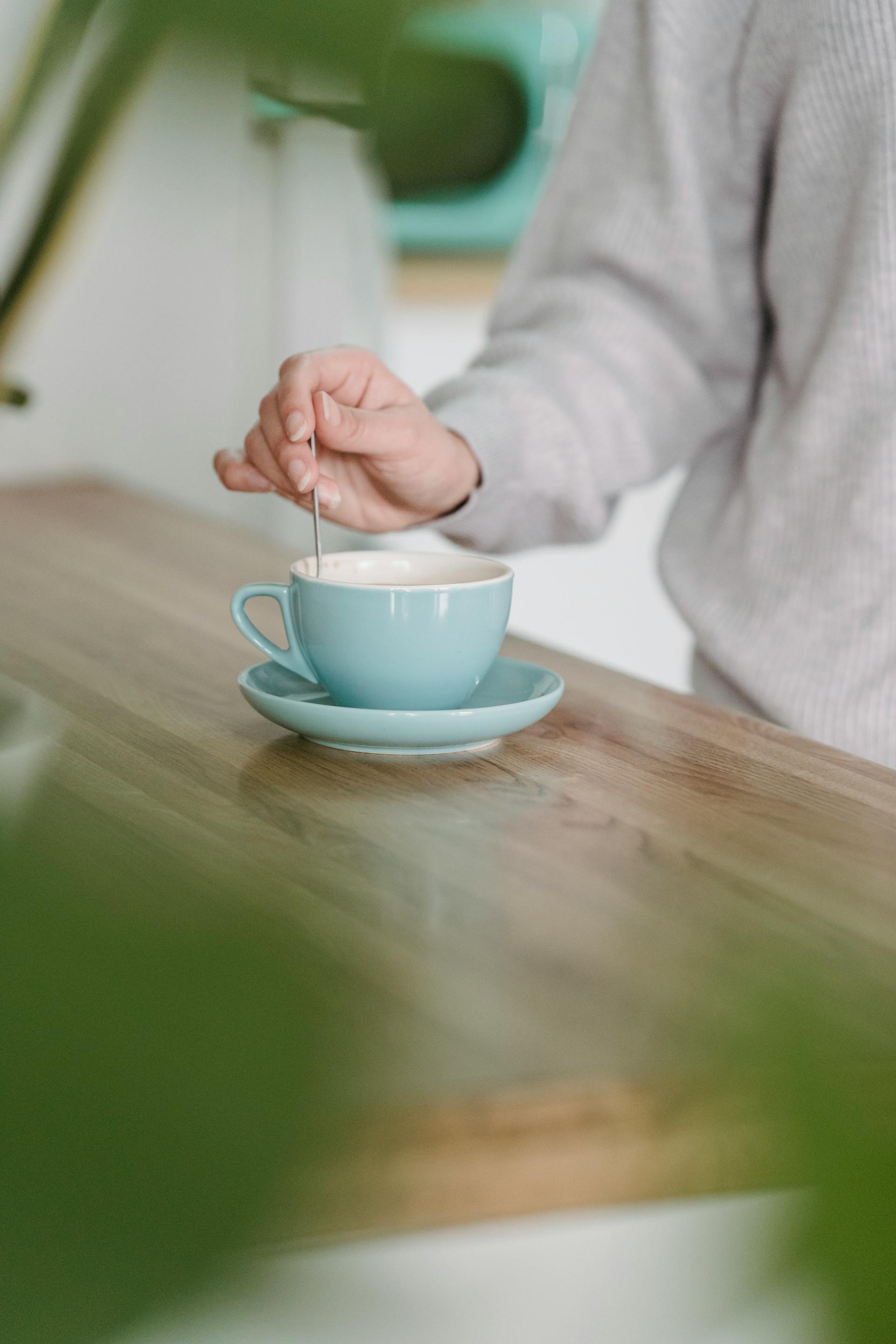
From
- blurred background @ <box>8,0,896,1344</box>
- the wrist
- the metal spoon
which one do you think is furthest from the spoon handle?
blurred background @ <box>8,0,896,1344</box>

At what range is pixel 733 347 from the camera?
894 millimetres

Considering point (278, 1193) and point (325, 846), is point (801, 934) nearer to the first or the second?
point (325, 846)

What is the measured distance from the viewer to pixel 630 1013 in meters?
0.30

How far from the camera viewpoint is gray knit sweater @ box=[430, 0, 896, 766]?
2.43 ft

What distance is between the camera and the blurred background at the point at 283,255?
8cm

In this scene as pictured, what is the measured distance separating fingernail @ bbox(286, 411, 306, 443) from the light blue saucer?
3.7 inches

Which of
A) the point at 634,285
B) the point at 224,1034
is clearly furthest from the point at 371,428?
the point at 224,1034

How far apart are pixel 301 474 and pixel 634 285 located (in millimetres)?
437

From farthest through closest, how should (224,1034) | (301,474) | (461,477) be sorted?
(461,477)
(301,474)
(224,1034)

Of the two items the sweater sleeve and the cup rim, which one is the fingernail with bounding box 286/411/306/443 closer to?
the cup rim

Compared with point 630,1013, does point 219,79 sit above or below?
above

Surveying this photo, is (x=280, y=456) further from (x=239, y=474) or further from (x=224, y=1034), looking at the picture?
(x=224, y=1034)

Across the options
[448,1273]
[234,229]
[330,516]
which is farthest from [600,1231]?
[234,229]

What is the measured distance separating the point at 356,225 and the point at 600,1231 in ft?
4.95
